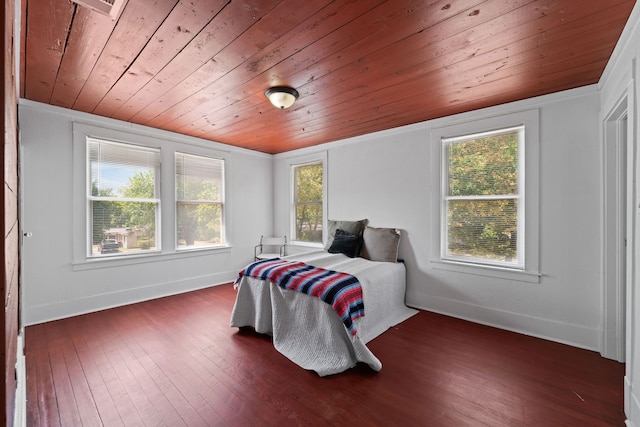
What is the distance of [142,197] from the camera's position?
3943 mm

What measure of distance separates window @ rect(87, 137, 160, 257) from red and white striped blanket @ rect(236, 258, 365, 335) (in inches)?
72.3

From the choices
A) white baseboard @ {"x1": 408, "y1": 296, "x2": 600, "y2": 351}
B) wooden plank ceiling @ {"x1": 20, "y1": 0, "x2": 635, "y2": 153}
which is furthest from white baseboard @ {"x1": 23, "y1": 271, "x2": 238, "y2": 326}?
white baseboard @ {"x1": 408, "y1": 296, "x2": 600, "y2": 351}

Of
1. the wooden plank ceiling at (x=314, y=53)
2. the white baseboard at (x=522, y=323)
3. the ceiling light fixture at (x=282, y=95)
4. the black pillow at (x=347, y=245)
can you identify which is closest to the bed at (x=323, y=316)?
the black pillow at (x=347, y=245)

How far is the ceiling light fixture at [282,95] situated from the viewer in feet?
8.75

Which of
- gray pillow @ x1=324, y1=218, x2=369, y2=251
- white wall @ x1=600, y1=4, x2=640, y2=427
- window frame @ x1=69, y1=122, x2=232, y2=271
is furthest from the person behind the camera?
gray pillow @ x1=324, y1=218, x2=369, y2=251

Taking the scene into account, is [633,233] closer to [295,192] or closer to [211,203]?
[295,192]

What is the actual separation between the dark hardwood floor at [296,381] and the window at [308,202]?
237 cm

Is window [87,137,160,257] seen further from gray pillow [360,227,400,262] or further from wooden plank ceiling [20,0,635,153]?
gray pillow [360,227,400,262]

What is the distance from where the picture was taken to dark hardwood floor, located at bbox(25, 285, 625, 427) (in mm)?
1812

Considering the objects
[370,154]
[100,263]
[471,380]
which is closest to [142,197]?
[100,263]

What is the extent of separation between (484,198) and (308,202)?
278cm

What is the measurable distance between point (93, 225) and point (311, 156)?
3179 mm

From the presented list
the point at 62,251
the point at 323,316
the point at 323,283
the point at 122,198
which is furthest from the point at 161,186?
the point at 323,316

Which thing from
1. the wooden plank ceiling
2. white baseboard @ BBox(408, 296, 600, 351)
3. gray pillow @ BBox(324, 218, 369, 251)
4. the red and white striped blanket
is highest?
the wooden plank ceiling
